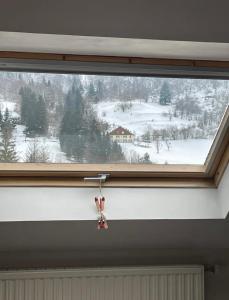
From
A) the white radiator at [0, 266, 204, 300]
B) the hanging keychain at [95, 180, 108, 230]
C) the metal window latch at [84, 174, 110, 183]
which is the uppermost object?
the metal window latch at [84, 174, 110, 183]

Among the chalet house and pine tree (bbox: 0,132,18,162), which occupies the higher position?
the chalet house

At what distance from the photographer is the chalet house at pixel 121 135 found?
6.44ft

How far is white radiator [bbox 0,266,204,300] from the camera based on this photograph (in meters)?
2.31

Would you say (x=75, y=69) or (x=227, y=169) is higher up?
(x=75, y=69)

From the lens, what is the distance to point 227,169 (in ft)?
6.93

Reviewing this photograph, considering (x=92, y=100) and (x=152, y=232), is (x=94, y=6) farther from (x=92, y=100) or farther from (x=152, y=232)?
(x=152, y=232)

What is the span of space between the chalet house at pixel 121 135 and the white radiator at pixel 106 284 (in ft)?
2.73

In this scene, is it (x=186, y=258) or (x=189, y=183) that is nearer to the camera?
(x=189, y=183)

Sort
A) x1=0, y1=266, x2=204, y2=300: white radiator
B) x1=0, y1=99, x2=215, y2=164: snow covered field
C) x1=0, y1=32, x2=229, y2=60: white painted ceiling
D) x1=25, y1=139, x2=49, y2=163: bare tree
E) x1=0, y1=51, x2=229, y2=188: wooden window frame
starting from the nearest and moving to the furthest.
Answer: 1. x1=0, y1=32, x2=229, y2=60: white painted ceiling
2. x1=0, y1=51, x2=229, y2=188: wooden window frame
3. x1=0, y1=99, x2=215, y2=164: snow covered field
4. x1=25, y1=139, x2=49, y2=163: bare tree
5. x1=0, y1=266, x2=204, y2=300: white radiator

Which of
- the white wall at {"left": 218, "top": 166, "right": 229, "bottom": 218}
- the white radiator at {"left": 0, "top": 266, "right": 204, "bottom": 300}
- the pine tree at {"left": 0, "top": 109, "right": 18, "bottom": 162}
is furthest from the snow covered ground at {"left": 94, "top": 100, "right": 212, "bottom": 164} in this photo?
the white radiator at {"left": 0, "top": 266, "right": 204, "bottom": 300}

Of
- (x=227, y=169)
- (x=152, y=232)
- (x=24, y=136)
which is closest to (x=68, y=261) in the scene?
(x=152, y=232)

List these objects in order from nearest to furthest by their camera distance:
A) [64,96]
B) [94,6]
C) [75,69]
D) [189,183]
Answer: [94,6]
[75,69]
[64,96]
[189,183]

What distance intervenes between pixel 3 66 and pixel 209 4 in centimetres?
85

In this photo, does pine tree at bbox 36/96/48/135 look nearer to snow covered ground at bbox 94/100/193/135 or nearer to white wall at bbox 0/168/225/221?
snow covered ground at bbox 94/100/193/135
